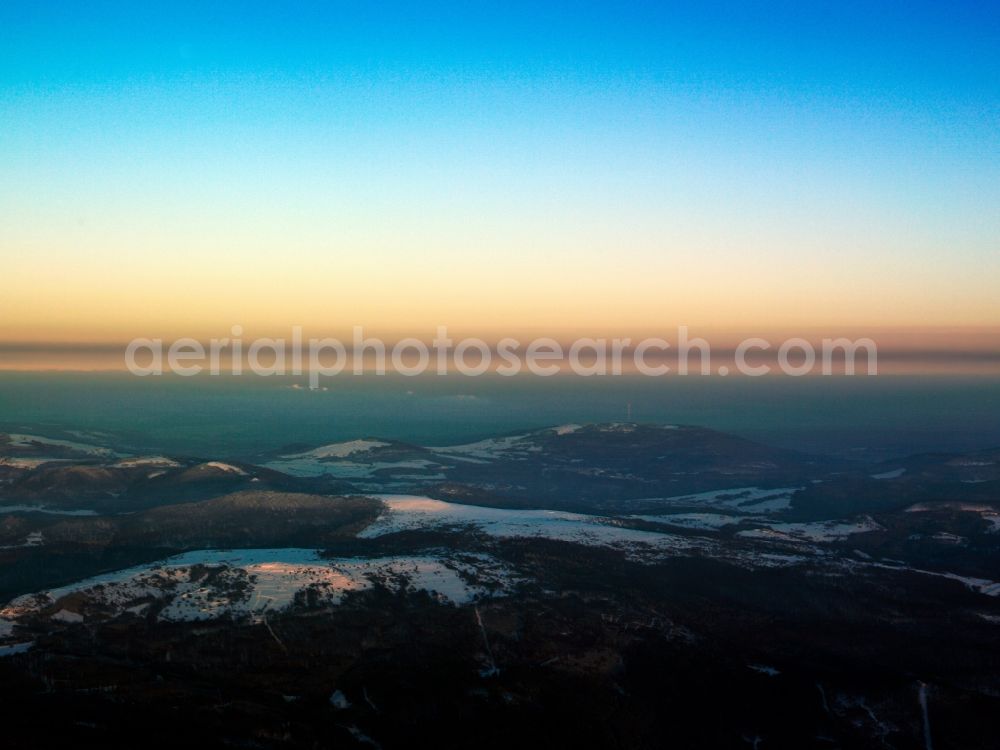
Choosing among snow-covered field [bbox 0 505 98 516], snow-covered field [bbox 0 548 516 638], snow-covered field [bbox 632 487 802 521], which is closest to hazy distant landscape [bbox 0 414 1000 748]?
snow-covered field [bbox 0 548 516 638]

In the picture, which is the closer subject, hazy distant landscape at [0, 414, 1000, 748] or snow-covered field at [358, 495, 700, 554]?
hazy distant landscape at [0, 414, 1000, 748]

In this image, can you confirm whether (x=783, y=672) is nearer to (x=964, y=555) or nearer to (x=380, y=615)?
(x=380, y=615)

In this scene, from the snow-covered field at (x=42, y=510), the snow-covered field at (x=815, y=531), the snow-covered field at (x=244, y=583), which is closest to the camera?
the snow-covered field at (x=244, y=583)

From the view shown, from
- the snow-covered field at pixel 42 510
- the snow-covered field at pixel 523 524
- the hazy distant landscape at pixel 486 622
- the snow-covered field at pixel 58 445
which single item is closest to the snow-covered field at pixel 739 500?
the hazy distant landscape at pixel 486 622

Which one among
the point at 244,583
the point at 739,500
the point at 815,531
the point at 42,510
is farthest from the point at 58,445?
the point at 815,531

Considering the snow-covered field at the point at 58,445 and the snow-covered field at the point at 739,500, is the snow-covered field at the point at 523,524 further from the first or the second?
the snow-covered field at the point at 58,445

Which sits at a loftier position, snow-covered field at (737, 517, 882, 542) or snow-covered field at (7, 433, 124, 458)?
snow-covered field at (7, 433, 124, 458)

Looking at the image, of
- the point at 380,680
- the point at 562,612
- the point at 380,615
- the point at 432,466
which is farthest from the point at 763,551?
the point at 432,466

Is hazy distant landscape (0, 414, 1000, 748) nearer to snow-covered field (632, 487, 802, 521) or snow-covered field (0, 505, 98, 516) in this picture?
snow-covered field (0, 505, 98, 516)

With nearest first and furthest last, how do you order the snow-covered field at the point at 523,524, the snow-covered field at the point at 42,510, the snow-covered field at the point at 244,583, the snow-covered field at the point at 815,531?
the snow-covered field at the point at 244,583
the snow-covered field at the point at 523,524
the snow-covered field at the point at 815,531
the snow-covered field at the point at 42,510

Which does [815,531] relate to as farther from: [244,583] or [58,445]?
[58,445]

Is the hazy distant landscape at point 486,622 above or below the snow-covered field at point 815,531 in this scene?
above
